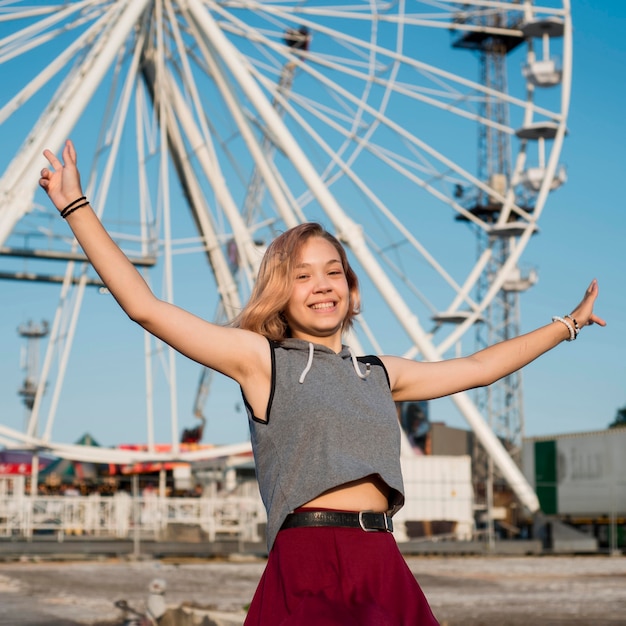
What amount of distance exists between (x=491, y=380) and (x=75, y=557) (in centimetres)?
1947

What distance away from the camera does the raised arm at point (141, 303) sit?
8.74ft

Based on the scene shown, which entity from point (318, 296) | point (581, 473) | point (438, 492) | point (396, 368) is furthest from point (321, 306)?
point (581, 473)

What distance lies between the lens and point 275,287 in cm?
290

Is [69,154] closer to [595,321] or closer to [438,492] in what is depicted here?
[595,321]

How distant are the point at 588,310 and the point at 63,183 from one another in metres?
1.58

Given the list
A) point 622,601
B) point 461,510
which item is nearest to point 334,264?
point 622,601

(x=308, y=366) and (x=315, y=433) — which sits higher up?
(x=308, y=366)

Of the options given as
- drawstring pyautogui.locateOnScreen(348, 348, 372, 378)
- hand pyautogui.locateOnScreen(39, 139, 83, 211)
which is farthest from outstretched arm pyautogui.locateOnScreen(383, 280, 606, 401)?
hand pyautogui.locateOnScreen(39, 139, 83, 211)

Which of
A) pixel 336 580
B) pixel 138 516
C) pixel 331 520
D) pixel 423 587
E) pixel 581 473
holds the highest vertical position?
pixel 331 520

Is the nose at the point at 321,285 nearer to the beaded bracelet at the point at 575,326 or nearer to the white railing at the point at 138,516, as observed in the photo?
the beaded bracelet at the point at 575,326

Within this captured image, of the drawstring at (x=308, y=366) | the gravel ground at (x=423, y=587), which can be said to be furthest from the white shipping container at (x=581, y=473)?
the drawstring at (x=308, y=366)

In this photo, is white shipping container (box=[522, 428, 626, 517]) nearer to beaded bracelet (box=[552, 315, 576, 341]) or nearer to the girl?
beaded bracelet (box=[552, 315, 576, 341])

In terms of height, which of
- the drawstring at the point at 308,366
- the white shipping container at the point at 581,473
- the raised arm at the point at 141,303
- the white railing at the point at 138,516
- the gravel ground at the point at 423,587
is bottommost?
the gravel ground at the point at 423,587

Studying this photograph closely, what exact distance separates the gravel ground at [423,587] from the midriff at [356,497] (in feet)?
22.8
